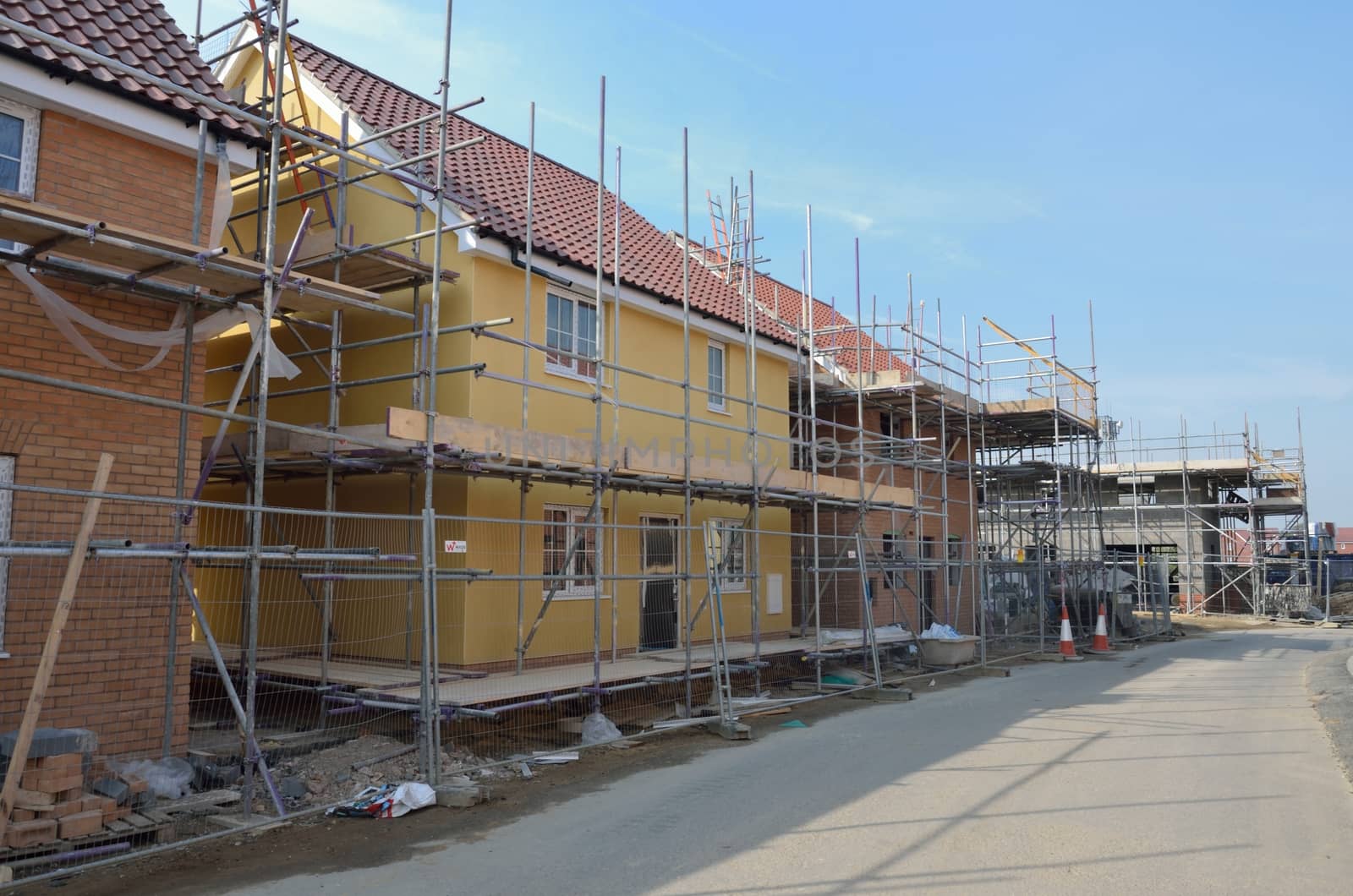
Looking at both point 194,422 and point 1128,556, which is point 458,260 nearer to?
point 194,422

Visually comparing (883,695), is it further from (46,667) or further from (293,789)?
(46,667)

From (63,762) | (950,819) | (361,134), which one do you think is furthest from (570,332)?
(63,762)

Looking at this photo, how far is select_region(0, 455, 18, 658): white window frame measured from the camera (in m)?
7.39

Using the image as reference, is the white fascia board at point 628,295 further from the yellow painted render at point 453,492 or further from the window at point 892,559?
the window at point 892,559

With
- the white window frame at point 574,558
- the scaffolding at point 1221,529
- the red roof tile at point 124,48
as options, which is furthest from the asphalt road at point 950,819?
the scaffolding at point 1221,529

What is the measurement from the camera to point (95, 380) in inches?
311

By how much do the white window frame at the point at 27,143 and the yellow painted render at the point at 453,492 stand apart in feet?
11.3

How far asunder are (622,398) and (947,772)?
717cm

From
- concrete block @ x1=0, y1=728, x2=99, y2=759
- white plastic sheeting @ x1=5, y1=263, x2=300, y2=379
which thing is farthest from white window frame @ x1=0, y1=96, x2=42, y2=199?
concrete block @ x1=0, y1=728, x2=99, y2=759

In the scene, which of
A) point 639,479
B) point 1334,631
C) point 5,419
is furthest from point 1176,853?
point 1334,631

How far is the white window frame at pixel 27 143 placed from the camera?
7848mm

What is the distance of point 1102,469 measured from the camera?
121 ft

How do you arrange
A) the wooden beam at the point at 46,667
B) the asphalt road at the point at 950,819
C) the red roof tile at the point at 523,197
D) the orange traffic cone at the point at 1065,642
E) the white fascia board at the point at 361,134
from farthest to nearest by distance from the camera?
the orange traffic cone at the point at 1065,642 → the red roof tile at the point at 523,197 → the white fascia board at the point at 361,134 → the asphalt road at the point at 950,819 → the wooden beam at the point at 46,667

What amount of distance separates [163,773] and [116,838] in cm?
98
